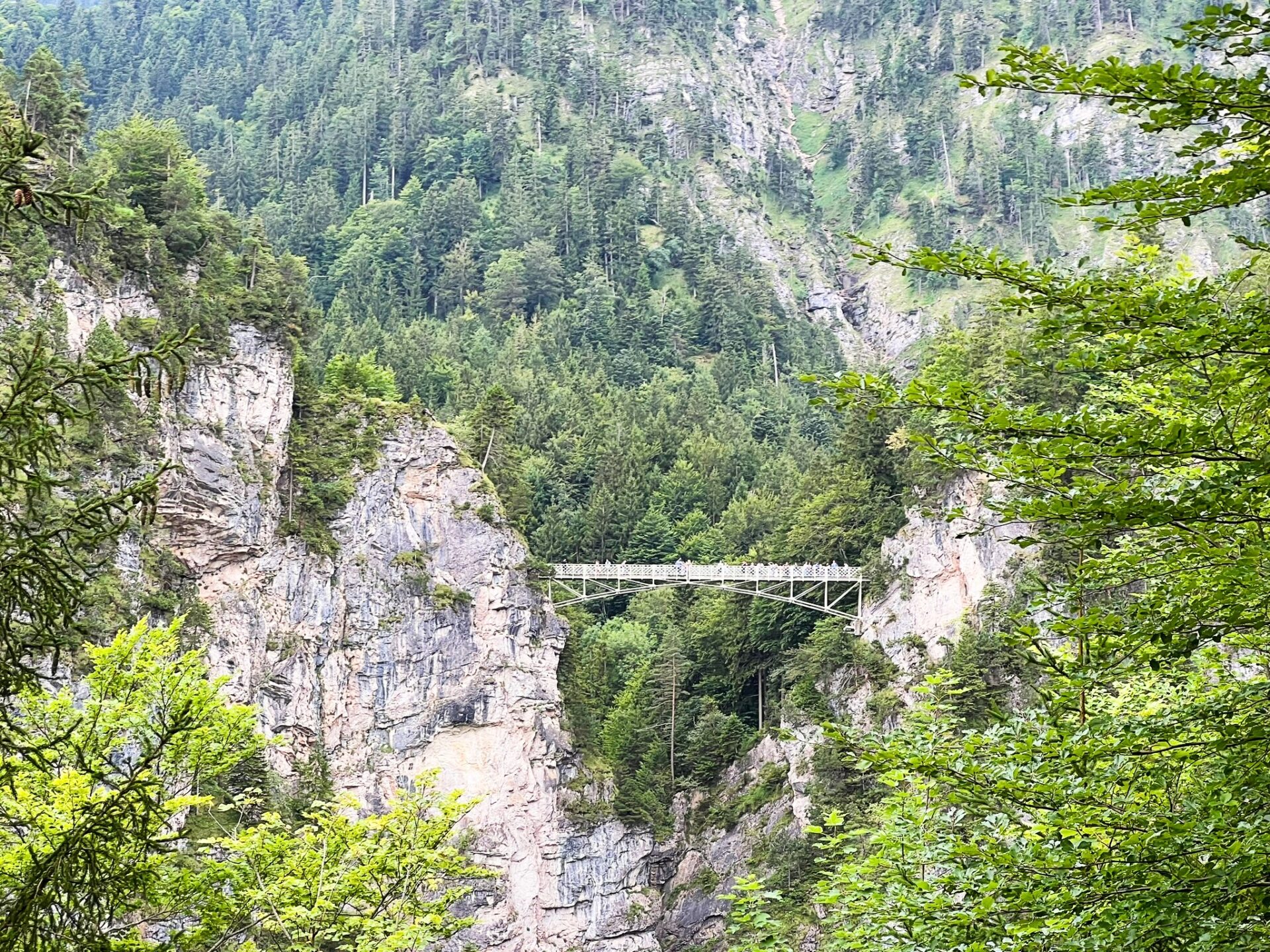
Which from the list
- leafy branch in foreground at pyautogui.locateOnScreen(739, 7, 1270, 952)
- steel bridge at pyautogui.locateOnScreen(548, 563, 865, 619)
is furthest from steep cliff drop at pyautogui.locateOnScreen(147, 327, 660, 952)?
leafy branch in foreground at pyautogui.locateOnScreen(739, 7, 1270, 952)

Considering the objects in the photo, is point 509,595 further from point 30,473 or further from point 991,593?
point 30,473

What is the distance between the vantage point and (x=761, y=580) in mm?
46375

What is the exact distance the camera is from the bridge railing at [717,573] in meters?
45.2

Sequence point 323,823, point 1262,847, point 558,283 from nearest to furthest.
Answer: point 1262,847, point 323,823, point 558,283

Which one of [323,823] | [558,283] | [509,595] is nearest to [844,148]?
[558,283]

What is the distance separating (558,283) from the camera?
96188 mm

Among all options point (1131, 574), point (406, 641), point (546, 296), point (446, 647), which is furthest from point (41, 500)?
point (546, 296)

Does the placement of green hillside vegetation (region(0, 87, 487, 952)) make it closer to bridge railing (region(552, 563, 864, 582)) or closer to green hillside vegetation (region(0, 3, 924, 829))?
bridge railing (region(552, 563, 864, 582))

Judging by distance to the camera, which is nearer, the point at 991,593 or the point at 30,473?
the point at 30,473

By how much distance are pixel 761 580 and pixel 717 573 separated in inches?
68.4

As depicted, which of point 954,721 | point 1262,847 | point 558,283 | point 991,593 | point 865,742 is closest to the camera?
point 1262,847

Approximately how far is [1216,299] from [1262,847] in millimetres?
2648

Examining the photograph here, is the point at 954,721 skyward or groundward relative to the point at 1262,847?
groundward

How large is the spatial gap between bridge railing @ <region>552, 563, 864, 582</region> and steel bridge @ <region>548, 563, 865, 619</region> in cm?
2
